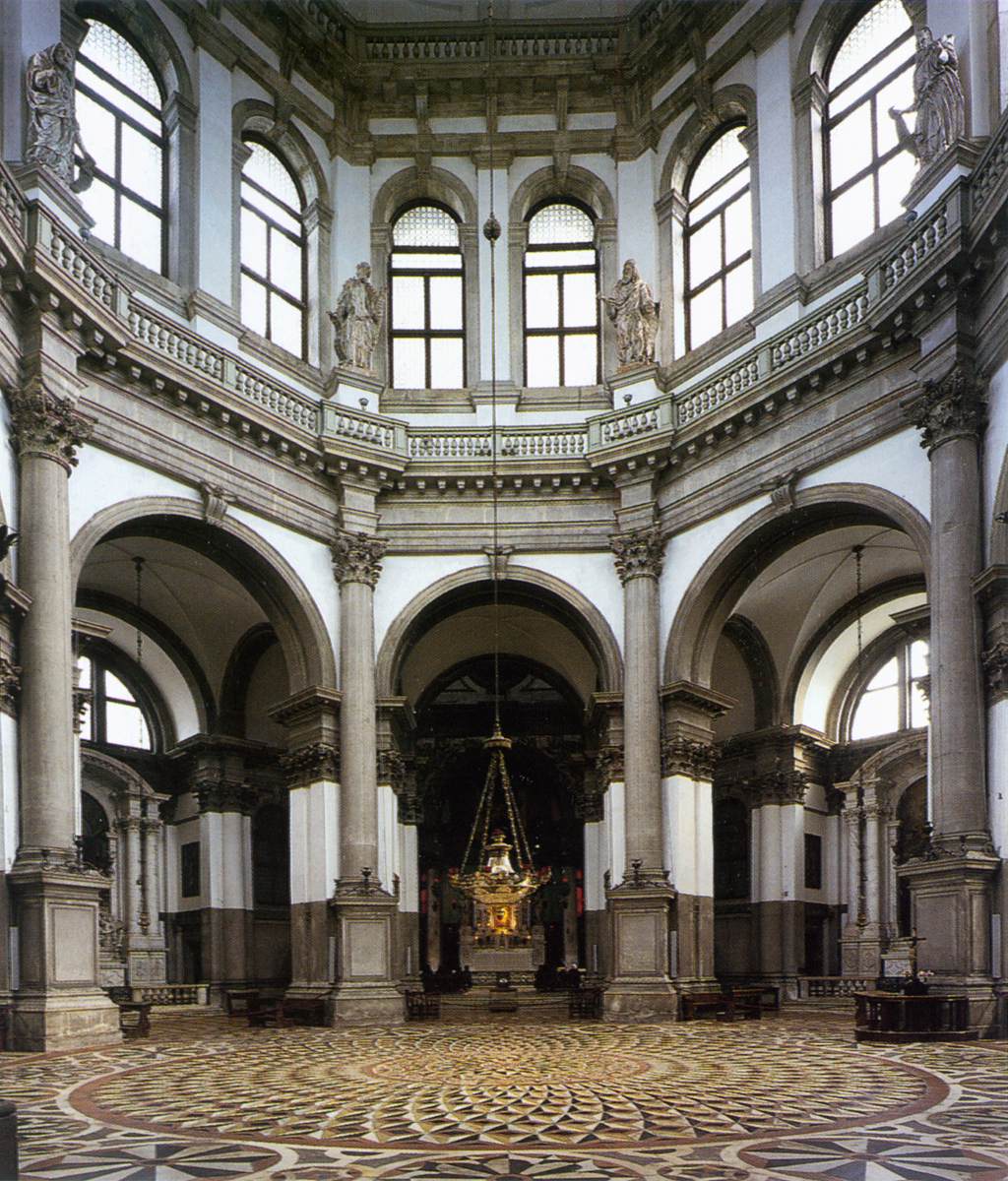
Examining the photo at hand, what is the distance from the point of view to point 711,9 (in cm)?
2403

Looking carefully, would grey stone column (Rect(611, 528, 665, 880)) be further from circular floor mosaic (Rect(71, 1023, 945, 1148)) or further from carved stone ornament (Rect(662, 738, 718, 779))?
circular floor mosaic (Rect(71, 1023, 945, 1148))

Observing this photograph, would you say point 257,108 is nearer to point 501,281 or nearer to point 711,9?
point 501,281

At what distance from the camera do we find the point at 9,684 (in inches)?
653

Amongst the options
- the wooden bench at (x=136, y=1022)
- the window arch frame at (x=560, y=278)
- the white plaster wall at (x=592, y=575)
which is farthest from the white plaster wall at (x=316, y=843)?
the window arch frame at (x=560, y=278)

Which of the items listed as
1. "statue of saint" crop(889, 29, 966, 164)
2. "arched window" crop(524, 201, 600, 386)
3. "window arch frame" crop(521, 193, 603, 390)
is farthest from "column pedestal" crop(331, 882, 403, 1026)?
"statue of saint" crop(889, 29, 966, 164)

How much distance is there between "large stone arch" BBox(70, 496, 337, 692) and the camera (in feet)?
70.7

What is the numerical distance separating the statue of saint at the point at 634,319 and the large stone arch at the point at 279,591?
6.98 m

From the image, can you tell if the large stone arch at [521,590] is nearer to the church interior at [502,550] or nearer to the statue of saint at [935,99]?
the church interior at [502,550]

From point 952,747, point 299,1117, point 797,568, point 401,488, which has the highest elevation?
point 401,488

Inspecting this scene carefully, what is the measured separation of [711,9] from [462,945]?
64.3ft

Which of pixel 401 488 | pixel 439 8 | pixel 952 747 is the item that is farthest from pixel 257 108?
pixel 952 747

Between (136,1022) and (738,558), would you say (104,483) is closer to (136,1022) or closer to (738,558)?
(136,1022)

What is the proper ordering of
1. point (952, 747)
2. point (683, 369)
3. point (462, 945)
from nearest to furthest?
point (952, 747)
point (683, 369)
point (462, 945)

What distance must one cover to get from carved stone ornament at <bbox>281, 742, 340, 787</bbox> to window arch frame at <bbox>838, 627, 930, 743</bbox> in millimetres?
10646
